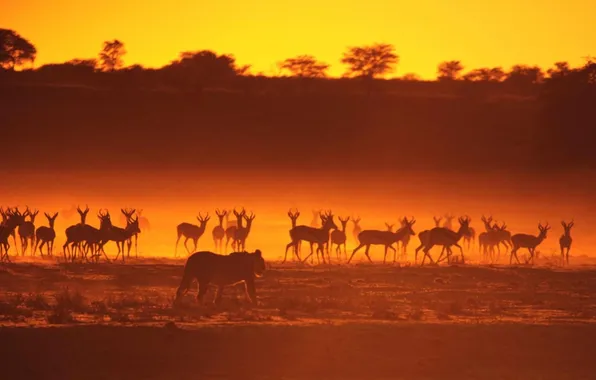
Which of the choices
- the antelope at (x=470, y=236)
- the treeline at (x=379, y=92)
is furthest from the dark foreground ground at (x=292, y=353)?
the treeline at (x=379, y=92)

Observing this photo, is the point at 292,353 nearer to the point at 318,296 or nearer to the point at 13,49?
the point at 318,296

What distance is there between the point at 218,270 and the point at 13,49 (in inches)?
3193

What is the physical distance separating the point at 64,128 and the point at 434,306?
62162 millimetres

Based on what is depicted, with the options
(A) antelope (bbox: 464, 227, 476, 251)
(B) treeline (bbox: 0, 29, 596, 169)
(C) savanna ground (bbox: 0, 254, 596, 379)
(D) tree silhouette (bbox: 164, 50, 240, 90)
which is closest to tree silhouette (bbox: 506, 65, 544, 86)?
(B) treeline (bbox: 0, 29, 596, 169)

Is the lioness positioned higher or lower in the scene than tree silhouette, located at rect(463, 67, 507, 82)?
lower

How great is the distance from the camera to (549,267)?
40719mm

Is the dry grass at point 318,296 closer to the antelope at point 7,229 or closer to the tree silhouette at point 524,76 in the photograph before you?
the antelope at point 7,229

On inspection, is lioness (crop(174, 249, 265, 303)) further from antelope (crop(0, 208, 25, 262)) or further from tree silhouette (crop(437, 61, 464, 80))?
tree silhouette (crop(437, 61, 464, 80))

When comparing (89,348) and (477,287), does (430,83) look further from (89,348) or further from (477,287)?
(89,348)

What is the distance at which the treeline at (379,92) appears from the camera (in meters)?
88.8

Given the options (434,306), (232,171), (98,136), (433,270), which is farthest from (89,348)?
(98,136)

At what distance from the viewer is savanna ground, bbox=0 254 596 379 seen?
20891mm

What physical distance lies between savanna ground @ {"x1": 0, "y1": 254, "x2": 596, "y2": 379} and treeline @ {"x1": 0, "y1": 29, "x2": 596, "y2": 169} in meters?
56.5

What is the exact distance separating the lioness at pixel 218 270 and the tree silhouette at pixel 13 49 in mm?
79255
